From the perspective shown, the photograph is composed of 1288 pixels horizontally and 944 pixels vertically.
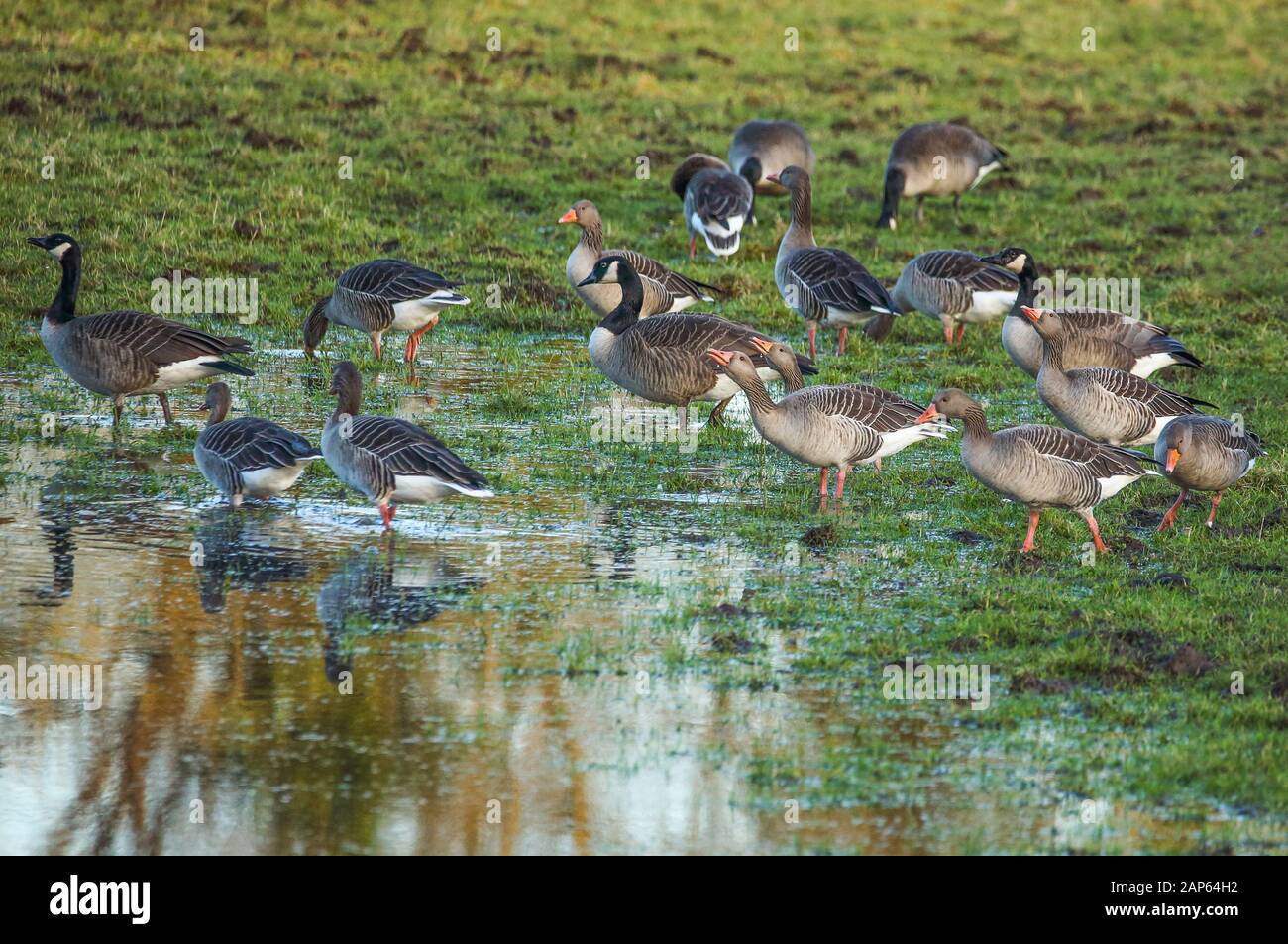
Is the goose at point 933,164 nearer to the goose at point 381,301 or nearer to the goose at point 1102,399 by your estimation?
the goose at point 381,301

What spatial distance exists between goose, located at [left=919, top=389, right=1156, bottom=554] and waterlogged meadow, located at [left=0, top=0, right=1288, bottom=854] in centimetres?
38

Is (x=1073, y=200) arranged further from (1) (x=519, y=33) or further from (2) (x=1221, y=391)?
(1) (x=519, y=33)

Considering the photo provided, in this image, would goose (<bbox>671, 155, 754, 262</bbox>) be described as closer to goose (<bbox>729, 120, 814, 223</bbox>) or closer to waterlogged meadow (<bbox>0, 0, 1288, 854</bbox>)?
waterlogged meadow (<bbox>0, 0, 1288, 854</bbox>)

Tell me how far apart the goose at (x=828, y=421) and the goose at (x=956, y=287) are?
5.14 m

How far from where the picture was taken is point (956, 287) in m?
17.0

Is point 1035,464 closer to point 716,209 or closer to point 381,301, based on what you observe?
point 381,301

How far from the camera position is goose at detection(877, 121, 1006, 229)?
74.4ft

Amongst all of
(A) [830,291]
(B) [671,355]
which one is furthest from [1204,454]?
(A) [830,291]

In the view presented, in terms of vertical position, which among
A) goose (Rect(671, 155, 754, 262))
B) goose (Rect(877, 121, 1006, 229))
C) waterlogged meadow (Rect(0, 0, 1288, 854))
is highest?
goose (Rect(877, 121, 1006, 229))

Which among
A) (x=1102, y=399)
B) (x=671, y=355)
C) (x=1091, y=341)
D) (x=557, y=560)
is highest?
(x=1091, y=341)

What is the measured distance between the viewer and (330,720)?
26.1 feet

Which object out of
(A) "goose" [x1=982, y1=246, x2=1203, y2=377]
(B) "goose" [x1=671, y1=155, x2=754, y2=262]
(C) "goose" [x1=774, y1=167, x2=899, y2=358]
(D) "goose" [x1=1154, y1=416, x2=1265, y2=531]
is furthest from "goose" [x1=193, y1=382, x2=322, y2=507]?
(B) "goose" [x1=671, y1=155, x2=754, y2=262]

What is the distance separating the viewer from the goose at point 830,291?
53.5 feet

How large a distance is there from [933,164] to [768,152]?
2.49m
